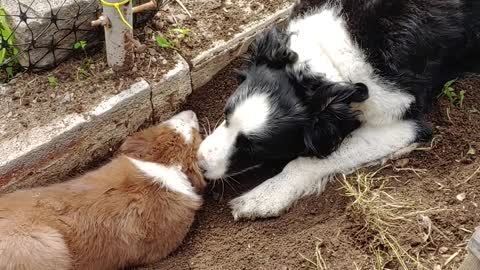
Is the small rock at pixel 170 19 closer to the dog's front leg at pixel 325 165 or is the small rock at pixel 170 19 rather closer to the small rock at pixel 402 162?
the dog's front leg at pixel 325 165

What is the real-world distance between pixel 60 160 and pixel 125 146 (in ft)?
1.35

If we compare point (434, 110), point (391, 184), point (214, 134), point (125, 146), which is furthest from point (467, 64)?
point (125, 146)

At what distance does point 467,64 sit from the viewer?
15.6 feet

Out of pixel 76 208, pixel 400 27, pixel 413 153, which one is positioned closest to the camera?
pixel 76 208

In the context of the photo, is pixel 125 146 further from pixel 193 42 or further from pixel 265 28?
pixel 265 28

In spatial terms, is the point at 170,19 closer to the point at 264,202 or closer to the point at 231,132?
the point at 231,132

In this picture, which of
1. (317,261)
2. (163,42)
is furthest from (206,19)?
(317,261)

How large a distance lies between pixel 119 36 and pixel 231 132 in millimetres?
904

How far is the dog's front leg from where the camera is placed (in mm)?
4426

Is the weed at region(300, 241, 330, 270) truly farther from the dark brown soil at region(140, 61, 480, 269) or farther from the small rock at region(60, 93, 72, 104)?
the small rock at region(60, 93, 72, 104)

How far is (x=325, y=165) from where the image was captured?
14.8ft

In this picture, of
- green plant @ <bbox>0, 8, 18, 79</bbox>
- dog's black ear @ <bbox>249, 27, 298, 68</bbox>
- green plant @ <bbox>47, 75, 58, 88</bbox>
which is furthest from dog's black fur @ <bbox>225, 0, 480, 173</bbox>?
green plant @ <bbox>0, 8, 18, 79</bbox>

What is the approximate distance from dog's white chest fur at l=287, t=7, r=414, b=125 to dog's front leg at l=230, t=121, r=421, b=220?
6.9 inches

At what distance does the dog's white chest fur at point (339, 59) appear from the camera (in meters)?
4.19
